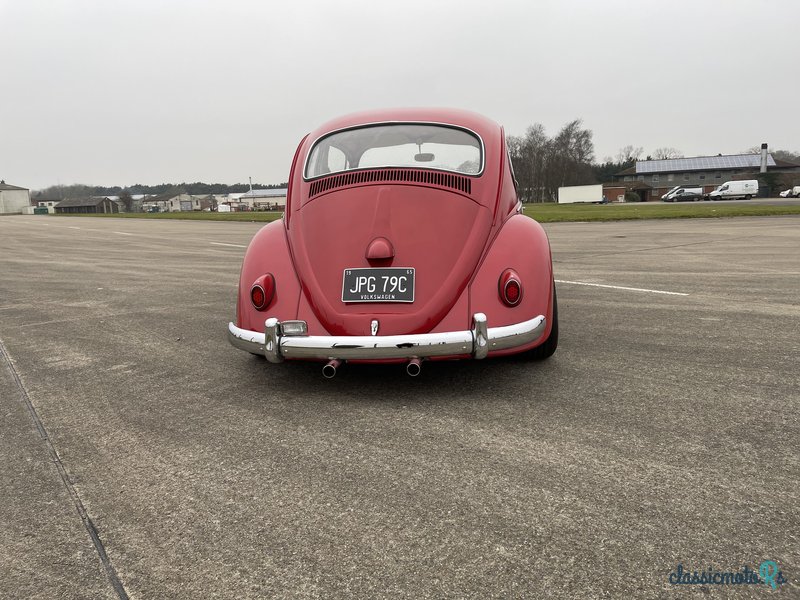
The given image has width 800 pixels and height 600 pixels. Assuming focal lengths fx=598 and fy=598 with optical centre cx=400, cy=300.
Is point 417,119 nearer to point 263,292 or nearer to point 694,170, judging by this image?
point 263,292

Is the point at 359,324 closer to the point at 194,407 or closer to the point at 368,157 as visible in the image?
the point at 194,407

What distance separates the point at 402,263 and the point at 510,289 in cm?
67

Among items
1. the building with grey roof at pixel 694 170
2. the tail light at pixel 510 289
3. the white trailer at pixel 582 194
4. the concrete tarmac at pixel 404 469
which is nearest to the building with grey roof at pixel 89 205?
the white trailer at pixel 582 194

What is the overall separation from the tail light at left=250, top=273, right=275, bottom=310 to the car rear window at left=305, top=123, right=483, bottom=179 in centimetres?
103

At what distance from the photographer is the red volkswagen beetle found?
3414 millimetres

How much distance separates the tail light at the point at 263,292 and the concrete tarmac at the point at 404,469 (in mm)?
548

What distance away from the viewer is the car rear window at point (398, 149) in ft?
14.3

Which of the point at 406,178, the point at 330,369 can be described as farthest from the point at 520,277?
the point at 330,369

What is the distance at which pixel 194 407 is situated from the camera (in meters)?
3.53

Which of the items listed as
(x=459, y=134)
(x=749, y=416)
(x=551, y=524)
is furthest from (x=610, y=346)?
(x=551, y=524)

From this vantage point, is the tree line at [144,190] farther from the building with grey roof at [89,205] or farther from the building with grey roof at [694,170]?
the building with grey roof at [694,170]

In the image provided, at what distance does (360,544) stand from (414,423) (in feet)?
3.63

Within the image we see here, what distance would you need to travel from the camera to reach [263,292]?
3.83 meters

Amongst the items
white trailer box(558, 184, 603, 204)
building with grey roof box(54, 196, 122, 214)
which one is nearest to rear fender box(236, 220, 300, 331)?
white trailer box(558, 184, 603, 204)
